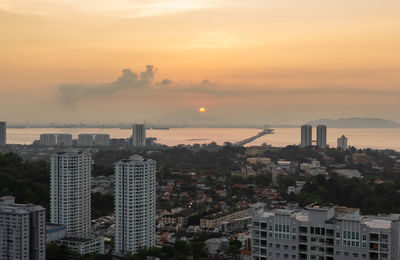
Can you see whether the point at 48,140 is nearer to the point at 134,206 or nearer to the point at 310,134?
the point at 310,134

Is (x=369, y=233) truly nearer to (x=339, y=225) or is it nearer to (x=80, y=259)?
(x=339, y=225)

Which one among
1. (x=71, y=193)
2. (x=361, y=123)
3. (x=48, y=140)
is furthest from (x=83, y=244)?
(x=361, y=123)

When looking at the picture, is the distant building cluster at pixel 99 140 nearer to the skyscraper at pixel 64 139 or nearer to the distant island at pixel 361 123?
the skyscraper at pixel 64 139

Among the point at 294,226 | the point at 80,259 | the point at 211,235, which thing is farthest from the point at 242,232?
the point at 294,226

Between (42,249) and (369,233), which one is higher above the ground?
(369,233)

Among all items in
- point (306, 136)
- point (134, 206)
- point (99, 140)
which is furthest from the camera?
point (99, 140)

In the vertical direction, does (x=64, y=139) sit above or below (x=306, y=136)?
below

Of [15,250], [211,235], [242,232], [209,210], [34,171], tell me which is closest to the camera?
[15,250]
